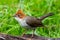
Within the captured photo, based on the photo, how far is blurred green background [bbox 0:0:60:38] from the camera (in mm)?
7109

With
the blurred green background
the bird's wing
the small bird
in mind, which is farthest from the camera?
the blurred green background

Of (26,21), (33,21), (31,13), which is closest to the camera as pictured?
(26,21)

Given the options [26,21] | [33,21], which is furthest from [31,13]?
[26,21]

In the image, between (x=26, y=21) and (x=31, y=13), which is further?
(x=31, y=13)

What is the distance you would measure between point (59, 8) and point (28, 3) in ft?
2.72

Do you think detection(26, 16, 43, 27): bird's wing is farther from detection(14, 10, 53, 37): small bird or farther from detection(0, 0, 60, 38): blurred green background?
detection(0, 0, 60, 38): blurred green background

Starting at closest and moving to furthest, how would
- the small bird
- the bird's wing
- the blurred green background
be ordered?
the small bird
the bird's wing
the blurred green background

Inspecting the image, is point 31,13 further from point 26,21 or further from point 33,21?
point 26,21

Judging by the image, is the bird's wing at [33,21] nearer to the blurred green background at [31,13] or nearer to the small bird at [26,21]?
the small bird at [26,21]

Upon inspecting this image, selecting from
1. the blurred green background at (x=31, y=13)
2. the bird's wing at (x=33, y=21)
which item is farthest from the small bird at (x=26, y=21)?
the blurred green background at (x=31, y=13)

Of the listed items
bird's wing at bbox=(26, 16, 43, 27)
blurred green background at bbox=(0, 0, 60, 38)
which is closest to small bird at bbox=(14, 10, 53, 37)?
bird's wing at bbox=(26, 16, 43, 27)

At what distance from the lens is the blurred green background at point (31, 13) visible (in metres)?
7.11

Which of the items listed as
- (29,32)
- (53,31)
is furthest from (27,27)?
(53,31)

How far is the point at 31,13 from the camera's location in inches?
301
